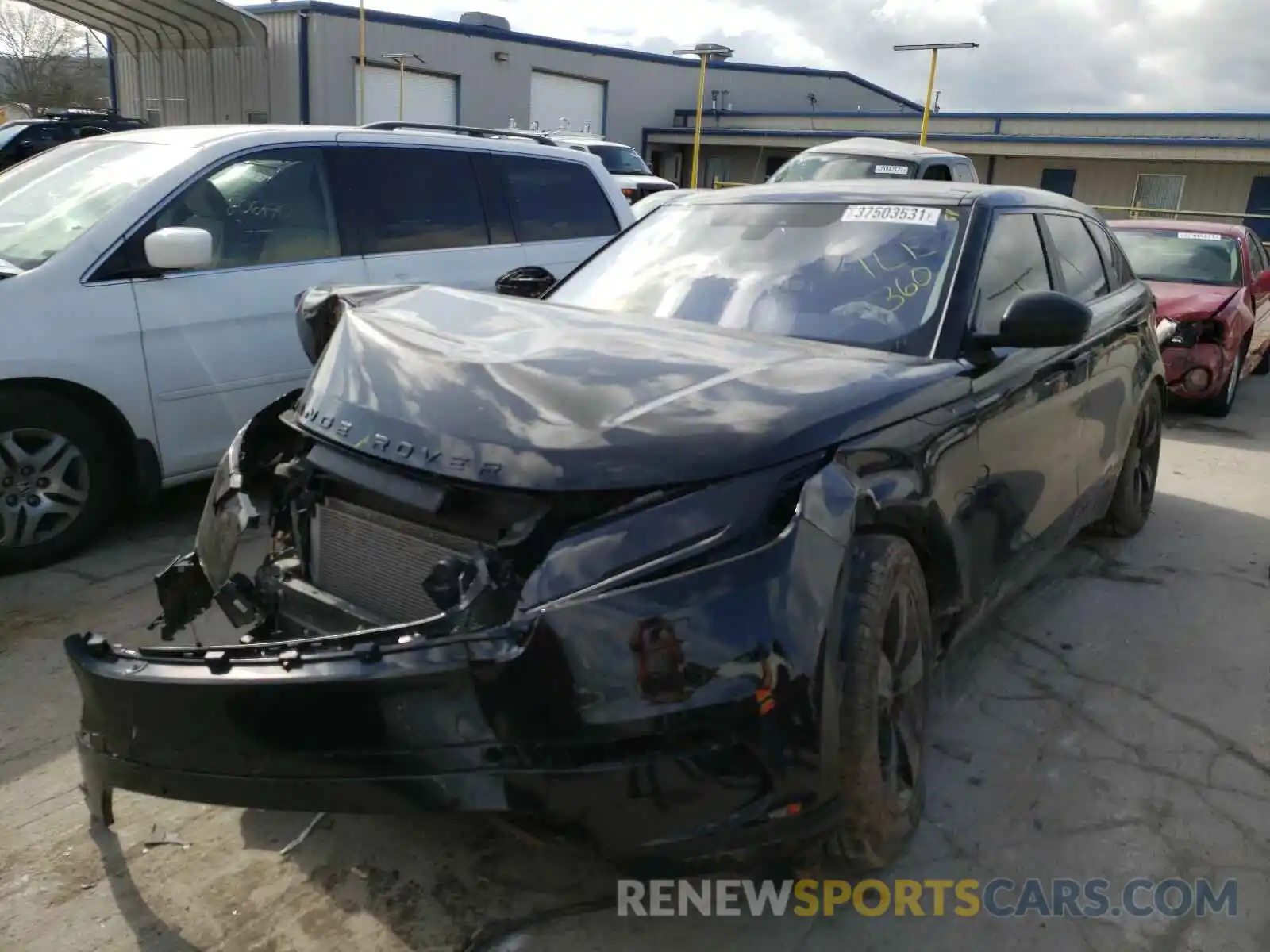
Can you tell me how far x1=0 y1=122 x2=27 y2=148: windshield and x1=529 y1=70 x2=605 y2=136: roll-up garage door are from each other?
19878mm

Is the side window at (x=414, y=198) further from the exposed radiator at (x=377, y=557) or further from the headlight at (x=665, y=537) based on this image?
the headlight at (x=665, y=537)

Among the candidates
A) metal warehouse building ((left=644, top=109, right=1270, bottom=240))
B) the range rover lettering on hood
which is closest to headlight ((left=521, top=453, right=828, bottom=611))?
the range rover lettering on hood

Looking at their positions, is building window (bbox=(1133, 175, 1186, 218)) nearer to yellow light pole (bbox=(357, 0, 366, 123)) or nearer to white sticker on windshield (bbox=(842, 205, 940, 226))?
yellow light pole (bbox=(357, 0, 366, 123))

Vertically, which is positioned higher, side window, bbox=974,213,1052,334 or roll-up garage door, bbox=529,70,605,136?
roll-up garage door, bbox=529,70,605,136

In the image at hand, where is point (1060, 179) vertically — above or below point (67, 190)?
above

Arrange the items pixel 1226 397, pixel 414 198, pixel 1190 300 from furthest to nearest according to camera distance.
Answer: pixel 1226 397, pixel 1190 300, pixel 414 198

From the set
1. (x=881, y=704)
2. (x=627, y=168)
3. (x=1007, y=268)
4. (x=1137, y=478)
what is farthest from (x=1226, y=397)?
(x=627, y=168)

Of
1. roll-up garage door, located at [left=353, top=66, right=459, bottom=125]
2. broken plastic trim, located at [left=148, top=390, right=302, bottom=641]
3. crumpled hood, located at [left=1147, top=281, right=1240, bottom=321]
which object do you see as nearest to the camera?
broken plastic trim, located at [left=148, top=390, right=302, bottom=641]

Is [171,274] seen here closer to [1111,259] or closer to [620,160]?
[1111,259]

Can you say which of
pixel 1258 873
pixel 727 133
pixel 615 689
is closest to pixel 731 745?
pixel 615 689

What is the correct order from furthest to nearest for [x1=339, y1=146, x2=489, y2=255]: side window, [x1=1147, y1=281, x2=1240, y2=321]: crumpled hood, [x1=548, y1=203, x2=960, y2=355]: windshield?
[x1=1147, y1=281, x2=1240, y2=321]: crumpled hood
[x1=339, y1=146, x2=489, y2=255]: side window
[x1=548, y1=203, x2=960, y2=355]: windshield

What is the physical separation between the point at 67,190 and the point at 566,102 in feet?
99.2

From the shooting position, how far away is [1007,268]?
3.52m

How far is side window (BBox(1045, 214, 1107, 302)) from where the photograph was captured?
13.6 feet
